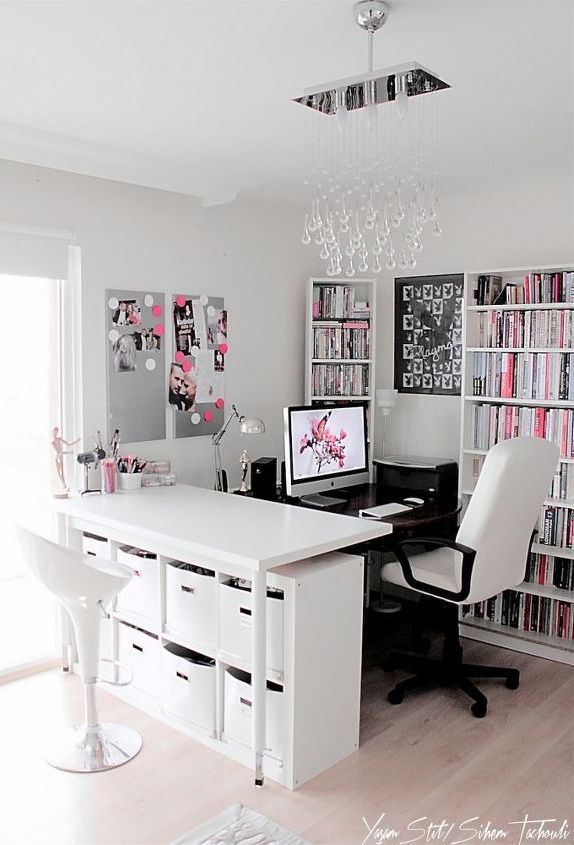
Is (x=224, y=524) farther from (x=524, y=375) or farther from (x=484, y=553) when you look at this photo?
(x=524, y=375)

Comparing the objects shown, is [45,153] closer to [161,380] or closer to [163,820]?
[161,380]

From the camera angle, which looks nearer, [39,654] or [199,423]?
[39,654]

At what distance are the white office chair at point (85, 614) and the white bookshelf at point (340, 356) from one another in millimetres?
1910

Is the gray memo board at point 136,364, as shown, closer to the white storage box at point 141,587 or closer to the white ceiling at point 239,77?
the white ceiling at point 239,77

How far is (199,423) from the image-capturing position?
4.15 meters

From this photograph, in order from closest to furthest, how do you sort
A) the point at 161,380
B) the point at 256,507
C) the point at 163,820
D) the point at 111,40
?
1. the point at 111,40
2. the point at 163,820
3. the point at 256,507
4. the point at 161,380

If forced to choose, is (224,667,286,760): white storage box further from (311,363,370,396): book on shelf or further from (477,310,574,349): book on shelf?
(477,310,574,349): book on shelf

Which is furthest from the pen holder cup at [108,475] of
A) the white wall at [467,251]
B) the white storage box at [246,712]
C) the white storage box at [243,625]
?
the white wall at [467,251]

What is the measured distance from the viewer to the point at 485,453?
4012 mm

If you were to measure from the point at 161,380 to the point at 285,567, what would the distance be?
4.99 feet

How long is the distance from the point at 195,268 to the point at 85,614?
2.00 metres

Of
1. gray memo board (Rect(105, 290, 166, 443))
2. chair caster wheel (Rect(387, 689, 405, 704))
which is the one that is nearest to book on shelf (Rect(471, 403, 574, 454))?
chair caster wheel (Rect(387, 689, 405, 704))

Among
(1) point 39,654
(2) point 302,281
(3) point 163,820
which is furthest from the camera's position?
(2) point 302,281

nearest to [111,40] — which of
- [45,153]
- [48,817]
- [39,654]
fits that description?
[45,153]
